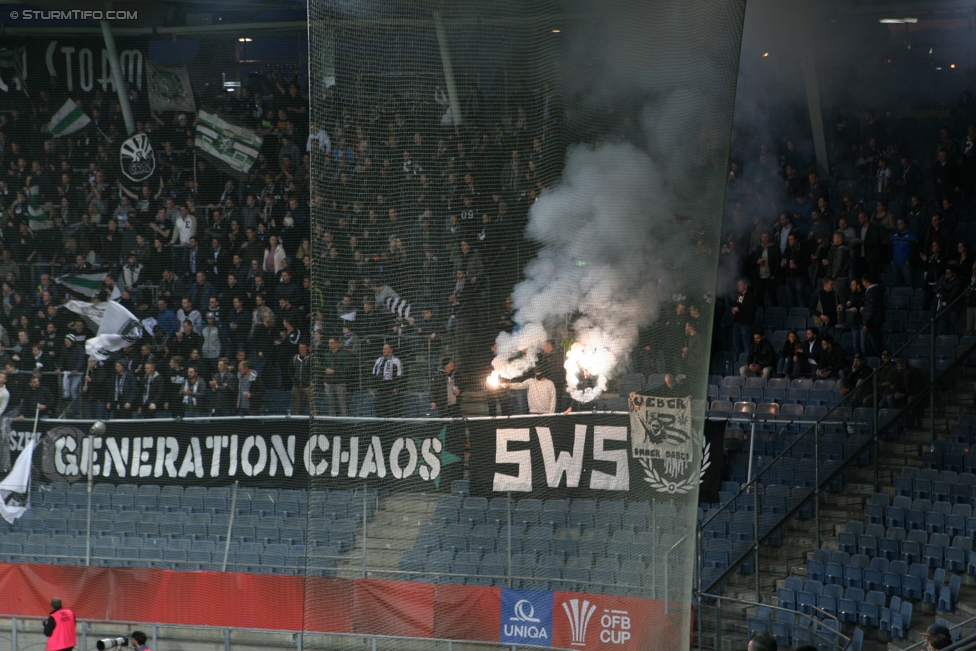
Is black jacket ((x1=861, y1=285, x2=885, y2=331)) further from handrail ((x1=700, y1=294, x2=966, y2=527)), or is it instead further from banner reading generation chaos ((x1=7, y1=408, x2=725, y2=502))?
banner reading generation chaos ((x1=7, y1=408, x2=725, y2=502))

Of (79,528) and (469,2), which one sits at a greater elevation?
(469,2)

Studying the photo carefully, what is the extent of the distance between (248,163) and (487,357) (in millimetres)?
13275

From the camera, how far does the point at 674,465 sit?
4.73 metres

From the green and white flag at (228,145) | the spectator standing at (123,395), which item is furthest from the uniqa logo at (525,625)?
the green and white flag at (228,145)

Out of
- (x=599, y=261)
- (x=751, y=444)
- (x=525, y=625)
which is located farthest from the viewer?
(x=751, y=444)

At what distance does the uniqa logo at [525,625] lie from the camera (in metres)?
7.67

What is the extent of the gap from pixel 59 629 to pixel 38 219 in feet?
28.6

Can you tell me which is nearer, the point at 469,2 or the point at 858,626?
the point at 469,2

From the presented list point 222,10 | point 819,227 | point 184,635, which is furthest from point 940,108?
point 184,635

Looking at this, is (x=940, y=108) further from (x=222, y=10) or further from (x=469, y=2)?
(x=469, y=2)

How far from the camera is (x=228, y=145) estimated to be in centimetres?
1761

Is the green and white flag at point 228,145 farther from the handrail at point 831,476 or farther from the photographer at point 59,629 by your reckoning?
the handrail at point 831,476

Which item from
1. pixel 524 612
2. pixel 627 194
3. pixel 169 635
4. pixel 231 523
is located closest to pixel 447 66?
pixel 627 194

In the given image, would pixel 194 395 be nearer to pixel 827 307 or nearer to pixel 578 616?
pixel 827 307
